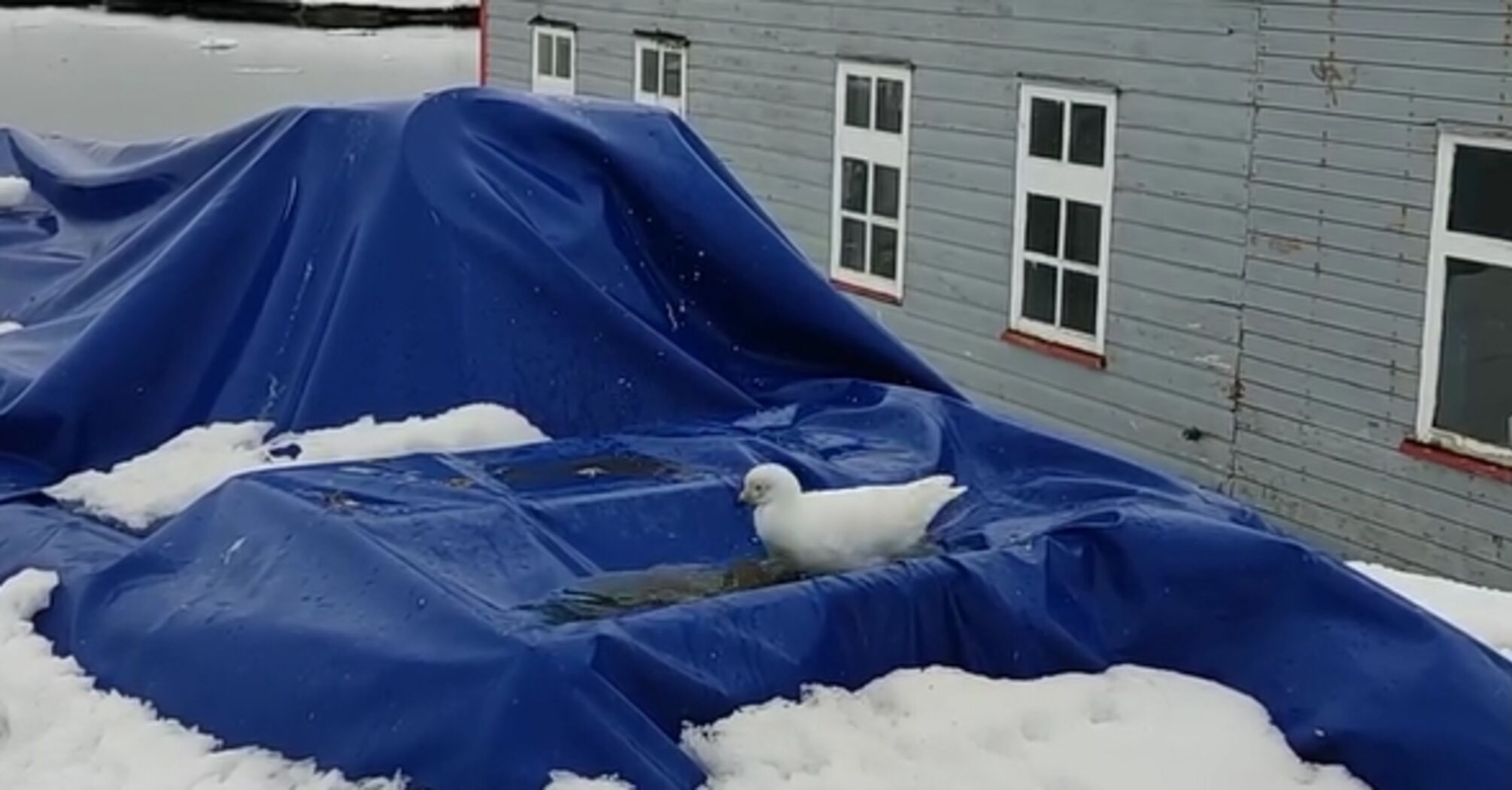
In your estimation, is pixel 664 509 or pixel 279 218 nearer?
pixel 664 509

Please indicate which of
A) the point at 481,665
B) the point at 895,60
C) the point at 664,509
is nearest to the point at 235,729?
the point at 481,665

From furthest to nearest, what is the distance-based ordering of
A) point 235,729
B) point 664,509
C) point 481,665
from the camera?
1. point 664,509
2. point 235,729
3. point 481,665

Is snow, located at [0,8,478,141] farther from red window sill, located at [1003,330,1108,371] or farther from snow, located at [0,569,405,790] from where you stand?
snow, located at [0,569,405,790]

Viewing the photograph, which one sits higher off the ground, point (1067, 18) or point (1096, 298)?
point (1067, 18)

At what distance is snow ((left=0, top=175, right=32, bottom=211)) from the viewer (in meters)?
5.62

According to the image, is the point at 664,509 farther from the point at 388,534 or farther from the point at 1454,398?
the point at 1454,398

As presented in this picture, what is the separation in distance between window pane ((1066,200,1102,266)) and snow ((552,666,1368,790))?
5107 millimetres

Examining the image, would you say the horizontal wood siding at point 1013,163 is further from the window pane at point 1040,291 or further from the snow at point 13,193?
the snow at point 13,193

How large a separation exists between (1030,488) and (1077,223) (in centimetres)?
467

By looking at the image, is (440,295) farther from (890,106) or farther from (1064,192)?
(890,106)

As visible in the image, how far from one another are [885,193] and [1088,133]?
4.93 feet

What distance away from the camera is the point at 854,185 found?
9.56 m

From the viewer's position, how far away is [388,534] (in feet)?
9.75

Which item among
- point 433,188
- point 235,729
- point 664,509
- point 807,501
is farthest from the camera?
point 433,188
